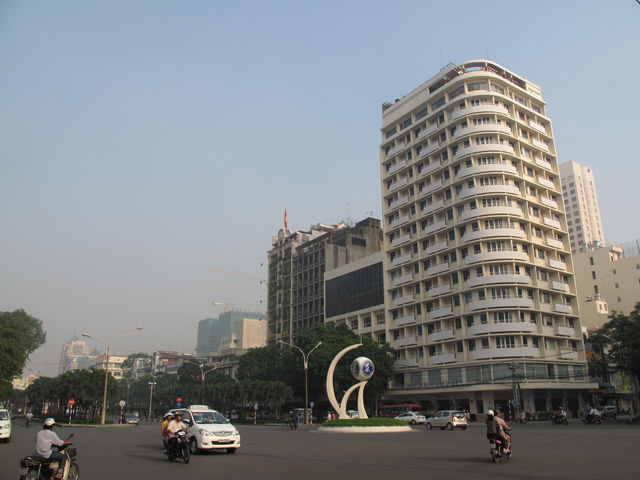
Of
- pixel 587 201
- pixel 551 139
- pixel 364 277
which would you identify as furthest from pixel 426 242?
pixel 587 201

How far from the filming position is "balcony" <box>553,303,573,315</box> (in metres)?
62.0

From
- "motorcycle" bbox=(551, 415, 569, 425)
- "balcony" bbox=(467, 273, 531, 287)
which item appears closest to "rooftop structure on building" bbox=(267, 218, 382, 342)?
"balcony" bbox=(467, 273, 531, 287)

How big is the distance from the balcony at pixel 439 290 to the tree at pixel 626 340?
17.1 m

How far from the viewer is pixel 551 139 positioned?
7262 cm

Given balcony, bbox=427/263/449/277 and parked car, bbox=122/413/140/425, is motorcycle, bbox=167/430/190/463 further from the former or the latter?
balcony, bbox=427/263/449/277

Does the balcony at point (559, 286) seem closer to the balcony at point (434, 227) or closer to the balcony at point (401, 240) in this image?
the balcony at point (434, 227)

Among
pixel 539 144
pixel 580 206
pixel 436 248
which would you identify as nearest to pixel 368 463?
pixel 436 248

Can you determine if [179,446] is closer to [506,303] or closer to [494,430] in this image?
[494,430]

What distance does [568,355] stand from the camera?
61688mm

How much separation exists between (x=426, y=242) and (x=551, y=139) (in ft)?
77.0

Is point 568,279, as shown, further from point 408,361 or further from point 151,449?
point 151,449

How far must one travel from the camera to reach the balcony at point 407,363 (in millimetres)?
67500

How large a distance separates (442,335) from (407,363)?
749 cm

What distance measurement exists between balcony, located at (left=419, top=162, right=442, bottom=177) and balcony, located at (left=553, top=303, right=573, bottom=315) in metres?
23.1
